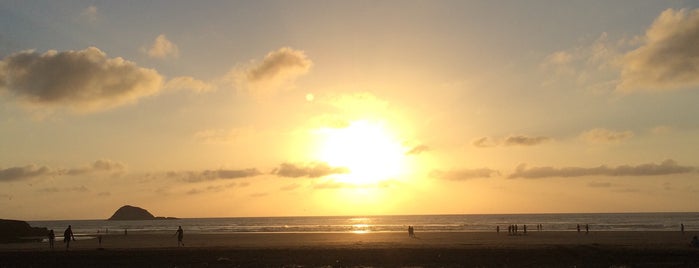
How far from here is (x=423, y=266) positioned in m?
28.6

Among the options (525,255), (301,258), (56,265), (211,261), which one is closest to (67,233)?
(56,265)

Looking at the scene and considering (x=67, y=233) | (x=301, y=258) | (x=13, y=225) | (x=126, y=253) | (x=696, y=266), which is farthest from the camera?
(x=13, y=225)

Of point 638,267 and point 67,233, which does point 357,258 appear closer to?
point 638,267

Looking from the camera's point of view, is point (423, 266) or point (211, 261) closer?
point (423, 266)

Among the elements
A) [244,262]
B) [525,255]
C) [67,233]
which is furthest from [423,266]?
[67,233]

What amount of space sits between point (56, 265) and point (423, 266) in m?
20.7

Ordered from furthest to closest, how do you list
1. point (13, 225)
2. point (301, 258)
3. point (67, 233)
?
point (13, 225) < point (67, 233) < point (301, 258)

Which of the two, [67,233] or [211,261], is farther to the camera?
[67,233]

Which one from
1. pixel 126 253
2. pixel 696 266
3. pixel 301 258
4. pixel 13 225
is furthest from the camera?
pixel 13 225

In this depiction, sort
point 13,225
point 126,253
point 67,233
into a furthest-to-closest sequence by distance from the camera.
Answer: point 13,225 → point 67,233 → point 126,253

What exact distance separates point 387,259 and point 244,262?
820 cm

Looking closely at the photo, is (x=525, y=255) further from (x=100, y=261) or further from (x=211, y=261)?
(x=100, y=261)

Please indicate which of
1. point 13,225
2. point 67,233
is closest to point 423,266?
point 67,233

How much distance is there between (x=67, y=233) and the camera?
43469mm
